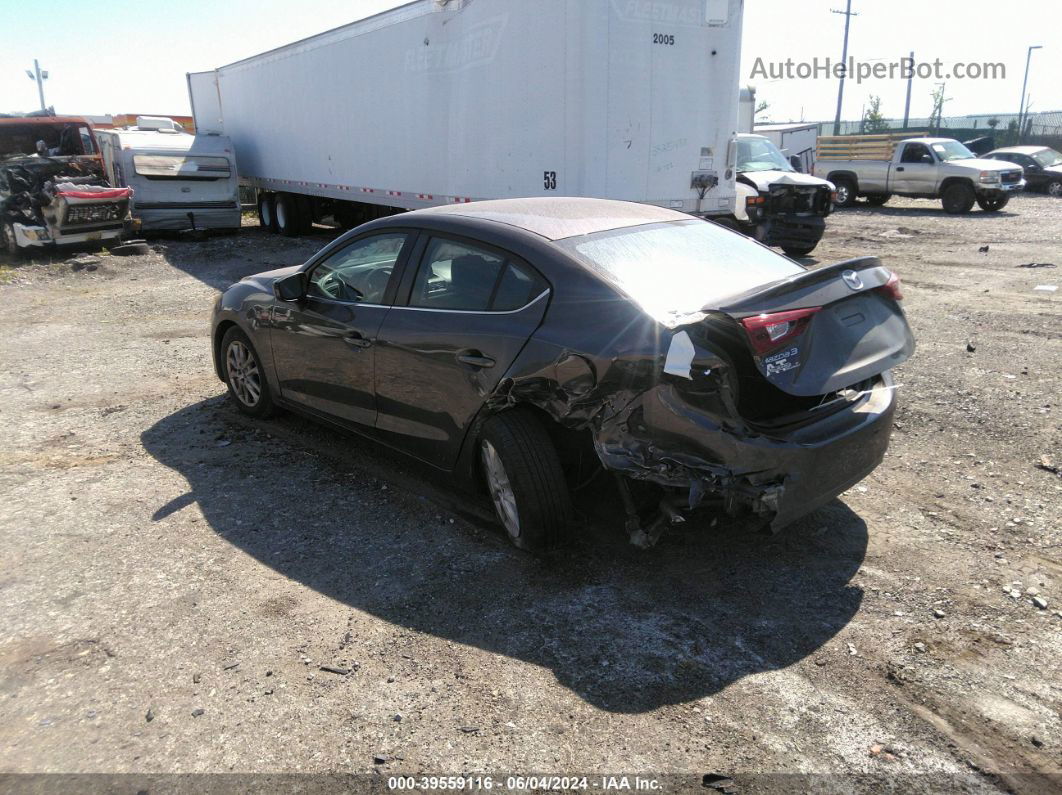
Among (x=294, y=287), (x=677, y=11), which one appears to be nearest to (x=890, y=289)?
(x=294, y=287)

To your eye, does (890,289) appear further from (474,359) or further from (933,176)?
(933,176)

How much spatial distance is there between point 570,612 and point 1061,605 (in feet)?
6.88

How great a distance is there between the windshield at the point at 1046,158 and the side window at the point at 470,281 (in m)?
28.1

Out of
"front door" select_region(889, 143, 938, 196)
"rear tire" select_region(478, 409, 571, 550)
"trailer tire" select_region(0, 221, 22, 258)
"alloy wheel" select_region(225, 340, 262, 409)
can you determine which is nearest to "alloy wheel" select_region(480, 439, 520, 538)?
"rear tire" select_region(478, 409, 571, 550)

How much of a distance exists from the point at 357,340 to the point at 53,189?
13.1 m

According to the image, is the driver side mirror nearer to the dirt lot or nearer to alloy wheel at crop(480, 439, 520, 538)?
the dirt lot

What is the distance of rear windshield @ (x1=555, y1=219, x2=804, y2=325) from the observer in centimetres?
352

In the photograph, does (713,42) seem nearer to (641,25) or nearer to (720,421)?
(641,25)

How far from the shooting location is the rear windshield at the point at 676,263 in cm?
352

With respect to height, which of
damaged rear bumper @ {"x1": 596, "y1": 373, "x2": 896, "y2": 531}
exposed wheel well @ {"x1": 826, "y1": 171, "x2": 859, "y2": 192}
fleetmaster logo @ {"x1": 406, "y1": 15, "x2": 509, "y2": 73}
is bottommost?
damaged rear bumper @ {"x1": 596, "y1": 373, "x2": 896, "y2": 531}

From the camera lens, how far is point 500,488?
152 inches

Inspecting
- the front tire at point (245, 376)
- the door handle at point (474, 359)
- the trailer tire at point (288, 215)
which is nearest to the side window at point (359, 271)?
the door handle at point (474, 359)

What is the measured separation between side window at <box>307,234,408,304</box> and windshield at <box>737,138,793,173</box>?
9.80 meters

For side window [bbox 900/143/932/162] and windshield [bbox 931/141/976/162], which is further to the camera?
side window [bbox 900/143/932/162]
